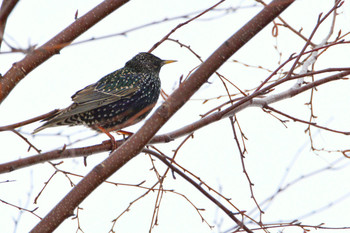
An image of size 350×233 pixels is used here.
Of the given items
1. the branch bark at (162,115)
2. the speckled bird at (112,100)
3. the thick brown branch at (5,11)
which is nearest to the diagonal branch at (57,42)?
the thick brown branch at (5,11)

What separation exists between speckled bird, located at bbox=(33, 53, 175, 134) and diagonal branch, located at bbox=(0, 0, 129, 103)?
1473 millimetres

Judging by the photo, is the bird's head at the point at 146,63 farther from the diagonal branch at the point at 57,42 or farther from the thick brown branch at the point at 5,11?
the thick brown branch at the point at 5,11

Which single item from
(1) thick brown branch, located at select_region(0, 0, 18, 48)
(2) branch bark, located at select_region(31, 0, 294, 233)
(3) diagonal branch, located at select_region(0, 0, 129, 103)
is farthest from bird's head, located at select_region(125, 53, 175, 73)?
(1) thick brown branch, located at select_region(0, 0, 18, 48)

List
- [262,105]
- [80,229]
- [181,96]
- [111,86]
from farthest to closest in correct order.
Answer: [111,86] → [80,229] → [262,105] → [181,96]

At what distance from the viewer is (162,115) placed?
236 cm

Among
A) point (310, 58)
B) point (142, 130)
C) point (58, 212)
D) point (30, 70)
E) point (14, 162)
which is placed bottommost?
point (58, 212)

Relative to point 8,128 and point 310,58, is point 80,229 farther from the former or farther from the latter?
point 310,58

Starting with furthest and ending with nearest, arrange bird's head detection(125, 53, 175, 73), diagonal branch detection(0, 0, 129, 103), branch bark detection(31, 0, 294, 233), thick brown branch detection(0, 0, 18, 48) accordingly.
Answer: bird's head detection(125, 53, 175, 73) < diagonal branch detection(0, 0, 129, 103) < branch bark detection(31, 0, 294, 233) < thick brown branch detection(0, 0, 18, 48)

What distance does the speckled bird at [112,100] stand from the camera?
4112 millimetres

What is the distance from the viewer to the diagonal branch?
2426 millimetres

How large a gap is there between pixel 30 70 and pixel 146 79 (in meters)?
2.19

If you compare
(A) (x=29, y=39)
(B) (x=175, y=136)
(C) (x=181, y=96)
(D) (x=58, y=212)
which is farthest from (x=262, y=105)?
(A) (x=29, y=39)

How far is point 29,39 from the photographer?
58.4 inches

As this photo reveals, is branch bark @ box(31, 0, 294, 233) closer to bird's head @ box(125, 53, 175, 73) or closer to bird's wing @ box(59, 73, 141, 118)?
bird's wing @ box(59, 73, 141, 118)
